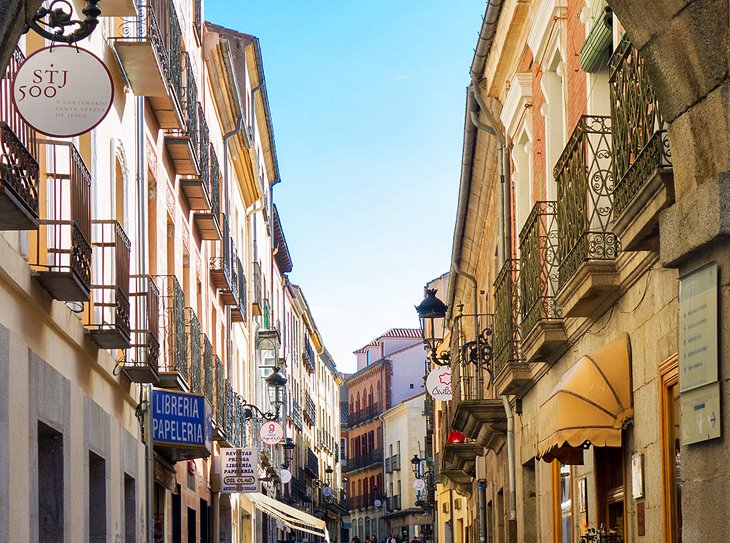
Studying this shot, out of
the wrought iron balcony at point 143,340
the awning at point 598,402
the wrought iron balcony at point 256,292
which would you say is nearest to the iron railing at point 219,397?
the wrought iron balcony at point 143,340

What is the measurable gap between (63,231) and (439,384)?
1478 centimetres

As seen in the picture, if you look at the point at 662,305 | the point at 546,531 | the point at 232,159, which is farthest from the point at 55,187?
the point at 232,159

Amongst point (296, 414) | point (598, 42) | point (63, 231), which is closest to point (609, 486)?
point (598, 42)

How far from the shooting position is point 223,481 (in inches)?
974

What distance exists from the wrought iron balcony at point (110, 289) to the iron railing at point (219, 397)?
9.78m

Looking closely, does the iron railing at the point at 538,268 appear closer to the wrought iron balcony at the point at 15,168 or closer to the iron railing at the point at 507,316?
the iron railing at the point at 507,316

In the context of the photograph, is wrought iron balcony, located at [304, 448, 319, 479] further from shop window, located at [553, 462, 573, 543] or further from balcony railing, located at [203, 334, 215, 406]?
shop window, located at [553, 462, 573, 543]

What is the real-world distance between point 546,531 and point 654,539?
5.89 meters

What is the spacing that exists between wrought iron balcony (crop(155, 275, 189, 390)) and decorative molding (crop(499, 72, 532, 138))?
4.49 m

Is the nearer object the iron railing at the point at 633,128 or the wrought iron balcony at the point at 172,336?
the iron railing at the point at 633,128

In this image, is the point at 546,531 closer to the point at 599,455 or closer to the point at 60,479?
the point at 599,455

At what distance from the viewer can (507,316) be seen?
15.3 meters

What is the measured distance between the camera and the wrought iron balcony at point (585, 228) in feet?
32.2

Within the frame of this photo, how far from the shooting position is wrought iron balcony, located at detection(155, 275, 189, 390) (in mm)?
16766
